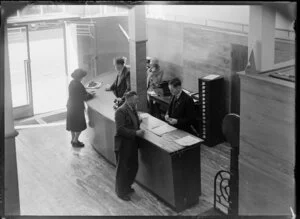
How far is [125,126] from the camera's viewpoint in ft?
17.7

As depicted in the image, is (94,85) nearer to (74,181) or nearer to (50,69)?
(50,69)

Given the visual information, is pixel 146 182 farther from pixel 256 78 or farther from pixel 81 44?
pixel 81 44

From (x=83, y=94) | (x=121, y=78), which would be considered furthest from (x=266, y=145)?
(x=83, y=94)

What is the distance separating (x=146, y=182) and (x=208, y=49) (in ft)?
8.91

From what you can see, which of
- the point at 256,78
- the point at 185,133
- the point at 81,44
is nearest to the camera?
the point at 256,78

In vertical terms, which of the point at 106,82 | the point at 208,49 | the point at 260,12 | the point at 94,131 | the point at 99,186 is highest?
the point at 260,12

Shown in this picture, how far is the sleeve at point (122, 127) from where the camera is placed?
5.31 meters

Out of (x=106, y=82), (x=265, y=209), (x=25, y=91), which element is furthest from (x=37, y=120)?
(x=265, y=209)

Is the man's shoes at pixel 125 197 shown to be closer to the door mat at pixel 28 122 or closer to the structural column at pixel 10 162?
the structural column at pixel 10 162

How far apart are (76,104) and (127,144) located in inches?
69.1

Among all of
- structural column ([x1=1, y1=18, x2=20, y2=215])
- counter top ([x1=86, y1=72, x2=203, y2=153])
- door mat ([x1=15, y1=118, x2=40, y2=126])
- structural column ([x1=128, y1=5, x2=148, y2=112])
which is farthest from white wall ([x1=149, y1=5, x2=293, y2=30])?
structural column ([x1=1, y1=18, x2=20, y2=215])

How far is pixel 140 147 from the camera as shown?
5.73m

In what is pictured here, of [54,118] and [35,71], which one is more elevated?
[35,71]

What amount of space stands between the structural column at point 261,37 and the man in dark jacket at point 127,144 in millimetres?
1940
